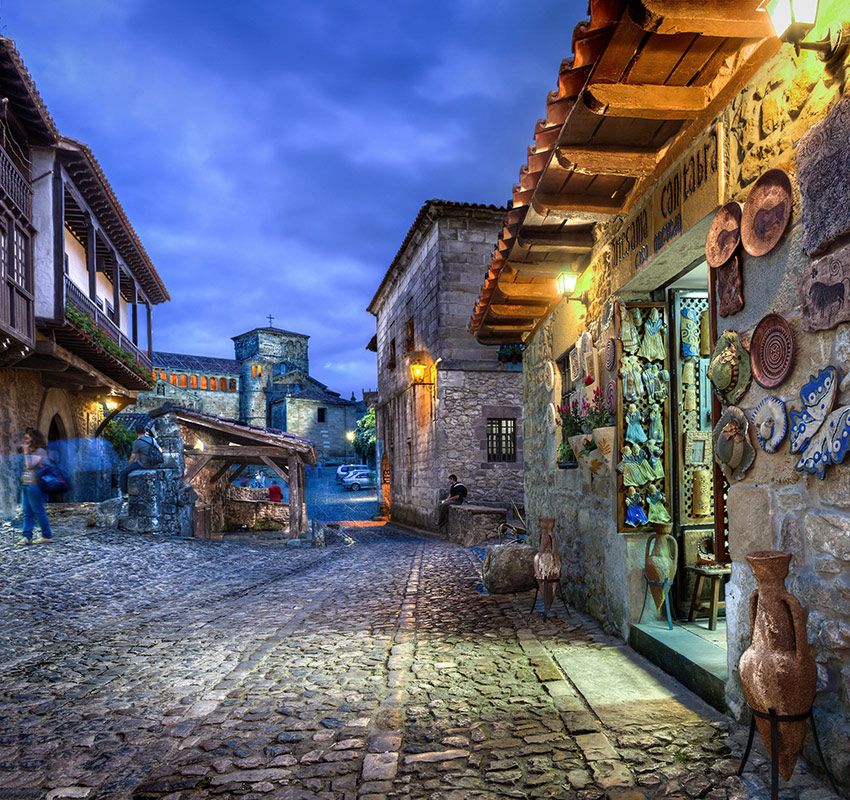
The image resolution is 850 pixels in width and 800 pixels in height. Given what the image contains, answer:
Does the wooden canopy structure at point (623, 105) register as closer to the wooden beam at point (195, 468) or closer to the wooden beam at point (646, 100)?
the wooden beam at point (646, 100)

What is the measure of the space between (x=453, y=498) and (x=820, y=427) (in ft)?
40.7

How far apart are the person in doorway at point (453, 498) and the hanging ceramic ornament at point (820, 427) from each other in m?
12.1

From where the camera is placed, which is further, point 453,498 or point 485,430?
point 485,430

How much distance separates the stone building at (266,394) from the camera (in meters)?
47.3

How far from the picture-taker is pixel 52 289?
12.1m

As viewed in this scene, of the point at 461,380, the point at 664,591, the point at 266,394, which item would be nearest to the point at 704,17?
the point at 664,591

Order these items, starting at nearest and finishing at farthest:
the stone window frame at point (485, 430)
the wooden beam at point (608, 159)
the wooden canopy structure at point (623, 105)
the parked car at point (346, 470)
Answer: the wooden canopy structure at point (623, 105) < the wooden beam at point (608, 159) < the stone window frame at point (485, 430) < the parked car at point (346, 470)

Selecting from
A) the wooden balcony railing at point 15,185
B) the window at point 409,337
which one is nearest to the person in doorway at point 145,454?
the wooden balcony railing at point 15,185

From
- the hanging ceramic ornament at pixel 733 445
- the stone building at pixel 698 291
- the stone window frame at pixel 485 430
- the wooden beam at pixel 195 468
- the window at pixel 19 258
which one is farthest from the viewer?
the stone window frame at pixel 485 430

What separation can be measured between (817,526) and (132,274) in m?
20.2

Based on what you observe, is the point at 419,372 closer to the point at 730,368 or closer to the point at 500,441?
the point at 500,441

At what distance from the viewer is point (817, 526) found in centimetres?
248

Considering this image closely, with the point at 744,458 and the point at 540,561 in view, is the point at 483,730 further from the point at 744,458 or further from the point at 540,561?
the point at 540,561

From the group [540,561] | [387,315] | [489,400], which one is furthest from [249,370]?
[540,561]
